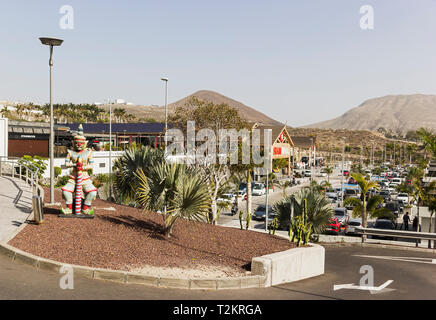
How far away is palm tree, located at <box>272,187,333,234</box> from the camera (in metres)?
15.3

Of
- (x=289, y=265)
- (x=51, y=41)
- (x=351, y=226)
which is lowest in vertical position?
(x=351, y=226)

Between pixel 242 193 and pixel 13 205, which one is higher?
pixel 13 205

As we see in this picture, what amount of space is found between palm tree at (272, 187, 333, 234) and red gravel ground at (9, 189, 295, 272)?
2.77 m

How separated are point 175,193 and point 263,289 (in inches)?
141

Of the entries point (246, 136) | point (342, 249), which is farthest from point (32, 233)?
point (246, 136)

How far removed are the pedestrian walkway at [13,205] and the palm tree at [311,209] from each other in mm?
9298

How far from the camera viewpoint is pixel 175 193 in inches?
425

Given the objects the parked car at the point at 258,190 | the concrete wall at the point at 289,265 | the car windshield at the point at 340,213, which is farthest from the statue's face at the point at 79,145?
the parked car at the point at 258,190

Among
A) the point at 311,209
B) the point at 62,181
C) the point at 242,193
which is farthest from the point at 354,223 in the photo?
the point at 62,181

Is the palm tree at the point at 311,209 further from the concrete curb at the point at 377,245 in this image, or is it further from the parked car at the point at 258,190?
the parked car at the point at 258,190

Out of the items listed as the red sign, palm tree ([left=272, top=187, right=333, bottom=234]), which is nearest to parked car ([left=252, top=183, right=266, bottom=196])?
the red sign

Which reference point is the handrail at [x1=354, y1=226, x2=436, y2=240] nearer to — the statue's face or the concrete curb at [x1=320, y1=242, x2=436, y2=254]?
the concrete curb at [x1=320, y1=242, x2=436, y2=254]

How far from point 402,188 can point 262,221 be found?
11.9 m

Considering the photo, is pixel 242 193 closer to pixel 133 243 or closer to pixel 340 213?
pixel 340 213
